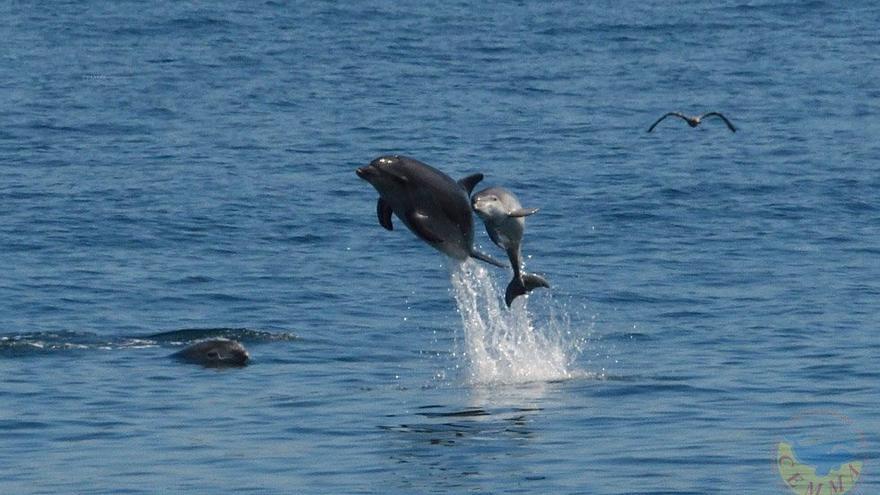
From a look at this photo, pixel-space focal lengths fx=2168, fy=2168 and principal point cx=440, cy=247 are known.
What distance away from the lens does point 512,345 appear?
102 ft

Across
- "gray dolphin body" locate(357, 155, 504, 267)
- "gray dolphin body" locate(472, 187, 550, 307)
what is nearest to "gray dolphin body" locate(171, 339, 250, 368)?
"gray dolphin body" locate(472, 187, 550, 307)

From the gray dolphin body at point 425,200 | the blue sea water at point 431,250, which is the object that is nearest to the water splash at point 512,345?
the blue sea water at point 431,250

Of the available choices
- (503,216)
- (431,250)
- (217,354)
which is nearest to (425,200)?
(503,216)

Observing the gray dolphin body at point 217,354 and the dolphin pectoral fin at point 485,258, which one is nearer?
the dolphin pectoral fin at point 485,258

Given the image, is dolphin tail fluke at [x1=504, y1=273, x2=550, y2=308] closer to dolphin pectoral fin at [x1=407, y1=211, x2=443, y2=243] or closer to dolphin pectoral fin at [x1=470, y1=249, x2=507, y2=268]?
dolphin pectoral fin at [x1=470, y1=249, x2=507, y2=268]

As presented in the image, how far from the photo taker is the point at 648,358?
1210 inches

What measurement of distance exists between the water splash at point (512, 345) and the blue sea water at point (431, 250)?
0.30ft

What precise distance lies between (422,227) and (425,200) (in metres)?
0.40

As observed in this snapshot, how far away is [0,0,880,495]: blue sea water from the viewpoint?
24.3m

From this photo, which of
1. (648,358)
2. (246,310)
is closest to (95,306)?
(246,310)

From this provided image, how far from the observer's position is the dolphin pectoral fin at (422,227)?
23531mm

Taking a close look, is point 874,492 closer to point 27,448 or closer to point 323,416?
point 323,416

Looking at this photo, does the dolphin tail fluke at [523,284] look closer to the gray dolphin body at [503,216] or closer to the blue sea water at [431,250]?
the gray dolphin body at [503,216]

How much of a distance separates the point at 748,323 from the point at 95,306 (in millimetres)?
10507
